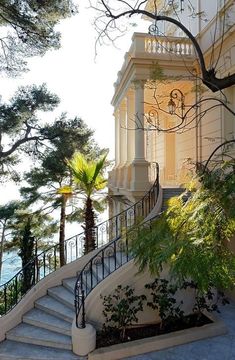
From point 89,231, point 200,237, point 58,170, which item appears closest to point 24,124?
point 58,170

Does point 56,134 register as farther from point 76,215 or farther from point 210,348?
point 210,348

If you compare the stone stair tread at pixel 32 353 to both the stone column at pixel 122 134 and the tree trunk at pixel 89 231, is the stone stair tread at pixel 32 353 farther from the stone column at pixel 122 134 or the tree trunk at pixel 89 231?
the stone column at pixel 122 134

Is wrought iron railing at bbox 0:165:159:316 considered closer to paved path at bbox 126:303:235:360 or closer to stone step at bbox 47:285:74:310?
stone step at bbox 47:285:74:310

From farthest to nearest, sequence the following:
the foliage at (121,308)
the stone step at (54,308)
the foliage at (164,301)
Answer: the stone step at (54,308) → the foliage at (164,301) → the foliage at (121,308)


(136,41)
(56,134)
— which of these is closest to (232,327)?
(136,41)

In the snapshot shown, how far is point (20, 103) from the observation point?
42.8 ft

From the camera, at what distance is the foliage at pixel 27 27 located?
913cm

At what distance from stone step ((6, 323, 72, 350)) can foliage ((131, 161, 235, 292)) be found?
8.20ft

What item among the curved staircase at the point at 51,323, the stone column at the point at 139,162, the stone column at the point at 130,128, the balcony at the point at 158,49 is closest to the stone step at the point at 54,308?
the curved staircase at the point at 51,323

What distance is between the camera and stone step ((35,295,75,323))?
6.33 metres

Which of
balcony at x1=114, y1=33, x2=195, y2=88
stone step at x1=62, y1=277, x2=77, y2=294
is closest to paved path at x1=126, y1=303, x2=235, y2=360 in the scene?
stone step at x1=62, y1=277, x2=77, y2=294

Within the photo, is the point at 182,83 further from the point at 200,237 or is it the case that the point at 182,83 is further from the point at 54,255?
the point at 200,237

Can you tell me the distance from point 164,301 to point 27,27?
889cm

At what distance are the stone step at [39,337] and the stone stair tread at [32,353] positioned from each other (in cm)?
7
